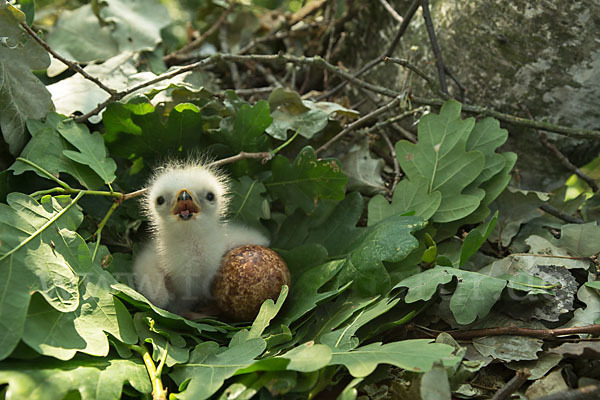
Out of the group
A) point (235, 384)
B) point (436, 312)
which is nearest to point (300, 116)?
point (436, 312)

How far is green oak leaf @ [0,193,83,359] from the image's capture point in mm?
899

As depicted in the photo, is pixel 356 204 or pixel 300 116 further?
pixel 300 116

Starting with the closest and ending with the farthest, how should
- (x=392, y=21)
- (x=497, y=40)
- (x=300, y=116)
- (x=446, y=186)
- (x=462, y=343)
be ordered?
(x=462, y=343) → (x=446, y=186) → (x=300, y=116) → (x=497, y=40) → (x=392, y=21)

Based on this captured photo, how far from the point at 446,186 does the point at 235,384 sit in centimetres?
82

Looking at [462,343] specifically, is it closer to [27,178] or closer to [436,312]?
[436,312]

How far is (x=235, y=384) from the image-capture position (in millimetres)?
932

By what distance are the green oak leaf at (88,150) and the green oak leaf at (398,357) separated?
76 cm

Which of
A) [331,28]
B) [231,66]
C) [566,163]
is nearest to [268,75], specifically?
[231,66]

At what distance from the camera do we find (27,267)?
0.98 metres

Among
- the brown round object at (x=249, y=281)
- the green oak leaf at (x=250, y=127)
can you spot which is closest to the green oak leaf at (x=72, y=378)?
the brown round object at (x=249, y=281)

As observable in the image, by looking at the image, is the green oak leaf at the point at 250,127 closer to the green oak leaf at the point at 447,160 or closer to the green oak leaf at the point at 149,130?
the green oak leaf at the point at 149,130

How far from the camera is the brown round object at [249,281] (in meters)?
1.27

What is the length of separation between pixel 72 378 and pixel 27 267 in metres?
0.24

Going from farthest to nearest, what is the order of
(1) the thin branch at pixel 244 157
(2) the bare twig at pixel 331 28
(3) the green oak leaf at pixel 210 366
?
1. (2) the bare twig at pixel 331 28
2. (1) the thin branch at pixel 244 157
3. (3) the green oak leaf at pixel 210 366
